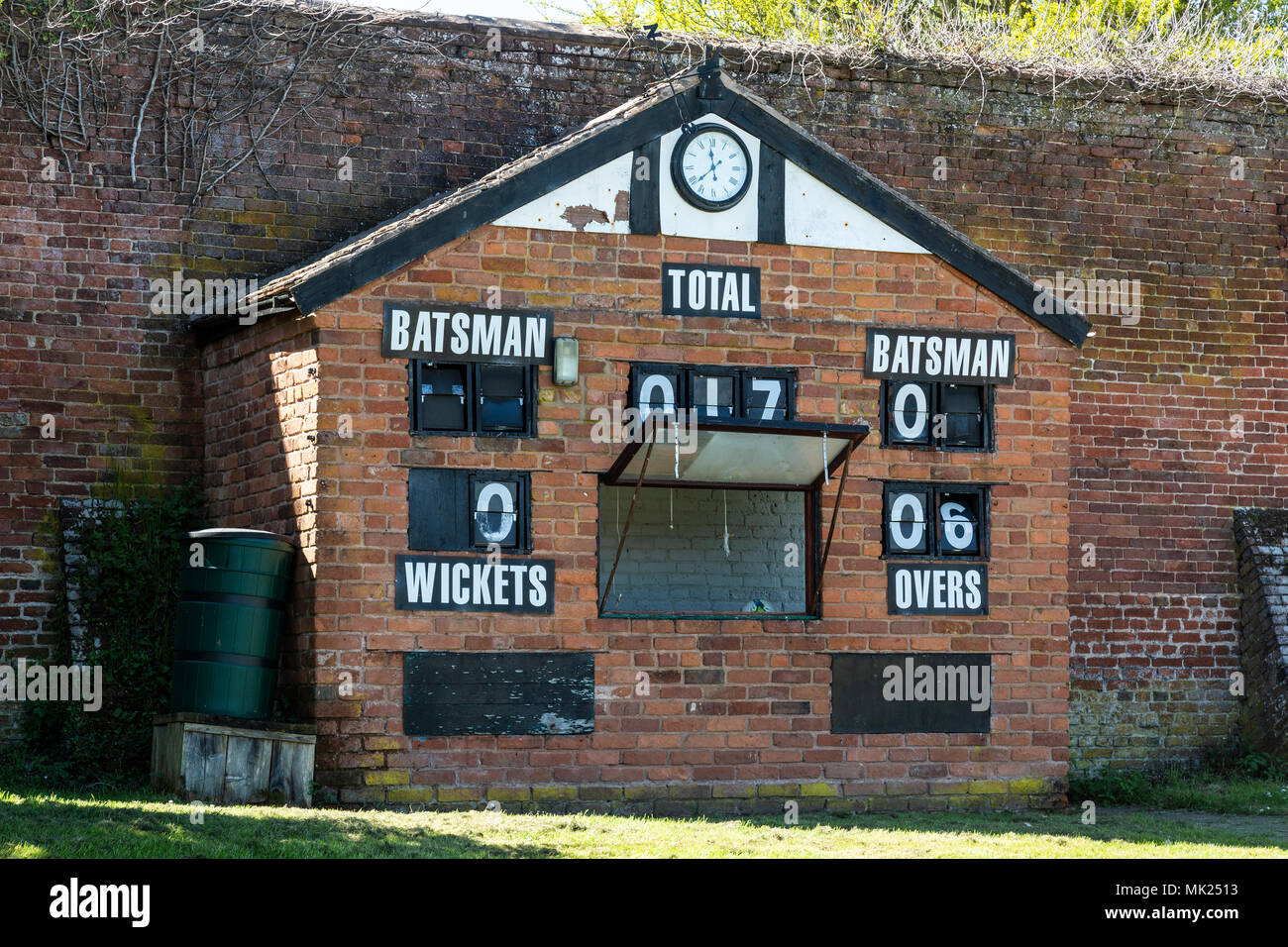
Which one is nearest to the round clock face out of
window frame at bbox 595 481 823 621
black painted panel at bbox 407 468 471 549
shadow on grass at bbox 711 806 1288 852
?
window frame at bbox 595 481 823 621

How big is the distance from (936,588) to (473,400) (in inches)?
146

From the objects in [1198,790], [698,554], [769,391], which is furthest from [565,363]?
[1198,790]

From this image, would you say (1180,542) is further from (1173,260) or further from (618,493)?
(618,493)

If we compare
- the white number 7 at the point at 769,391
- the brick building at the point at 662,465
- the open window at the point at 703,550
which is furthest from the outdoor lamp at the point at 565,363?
the open window at the point at 703,550

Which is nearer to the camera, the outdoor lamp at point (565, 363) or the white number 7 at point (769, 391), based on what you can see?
the outdoor lamp at point (565, 363)

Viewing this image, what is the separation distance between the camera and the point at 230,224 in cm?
1305

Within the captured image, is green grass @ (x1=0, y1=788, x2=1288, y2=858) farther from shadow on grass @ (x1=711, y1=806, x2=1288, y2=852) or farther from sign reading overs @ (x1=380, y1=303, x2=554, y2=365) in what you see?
sign reading overs @ (x1=380, y1=303, x2=554, y2=365)

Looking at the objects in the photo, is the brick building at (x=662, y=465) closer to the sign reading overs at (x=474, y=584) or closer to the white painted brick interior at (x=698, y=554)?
the sign reading overs at (x=474, y=584)

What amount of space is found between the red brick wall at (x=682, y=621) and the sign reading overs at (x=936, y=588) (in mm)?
100

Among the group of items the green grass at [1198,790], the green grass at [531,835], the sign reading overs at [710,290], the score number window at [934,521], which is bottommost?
the green grass at [1198,790]

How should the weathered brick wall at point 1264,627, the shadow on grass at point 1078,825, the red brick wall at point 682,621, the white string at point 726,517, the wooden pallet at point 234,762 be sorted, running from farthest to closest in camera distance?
the white string at point 726,517 → the weathered brick wall at point 1264,627 → the red brick wall at point 682,621 → the shadow on grass at point 1078,825 → the wooden pallet at point 234,762

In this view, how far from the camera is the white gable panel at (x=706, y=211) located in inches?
472

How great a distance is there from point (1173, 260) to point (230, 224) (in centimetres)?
833

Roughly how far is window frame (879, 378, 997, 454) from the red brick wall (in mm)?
75
